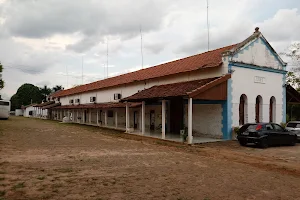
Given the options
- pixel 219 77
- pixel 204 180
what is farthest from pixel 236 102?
pixel 204 180

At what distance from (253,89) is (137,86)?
1131 centimetres

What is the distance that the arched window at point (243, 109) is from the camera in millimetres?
18094

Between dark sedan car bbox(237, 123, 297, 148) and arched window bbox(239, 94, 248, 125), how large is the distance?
3.49 meters

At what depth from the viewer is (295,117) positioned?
119ft

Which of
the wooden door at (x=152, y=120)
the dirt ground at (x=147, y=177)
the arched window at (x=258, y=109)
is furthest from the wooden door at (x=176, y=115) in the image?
the dirt ground at (x=147, y=177)

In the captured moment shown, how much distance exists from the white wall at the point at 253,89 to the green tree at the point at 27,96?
273 ft

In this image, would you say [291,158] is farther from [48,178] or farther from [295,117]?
[295,117]

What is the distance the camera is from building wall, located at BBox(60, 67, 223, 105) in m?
18.4

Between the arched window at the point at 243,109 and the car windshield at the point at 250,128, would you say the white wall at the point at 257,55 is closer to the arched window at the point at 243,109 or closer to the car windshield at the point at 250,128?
the arched window at the point at 243,109

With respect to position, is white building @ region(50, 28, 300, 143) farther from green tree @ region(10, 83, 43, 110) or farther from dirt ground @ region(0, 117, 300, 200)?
green tree @ region(10, 83, 43, 110)

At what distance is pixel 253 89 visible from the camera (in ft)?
60.7

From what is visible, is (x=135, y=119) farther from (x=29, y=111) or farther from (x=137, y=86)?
(x=29, y=111)

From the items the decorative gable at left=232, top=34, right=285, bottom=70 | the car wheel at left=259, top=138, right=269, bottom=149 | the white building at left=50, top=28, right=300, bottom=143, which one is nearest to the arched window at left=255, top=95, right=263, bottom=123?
the white building at left=50, top=28, right=300, bottom=143

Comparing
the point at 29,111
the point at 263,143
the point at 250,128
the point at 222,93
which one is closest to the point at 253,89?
the point at 222,93
